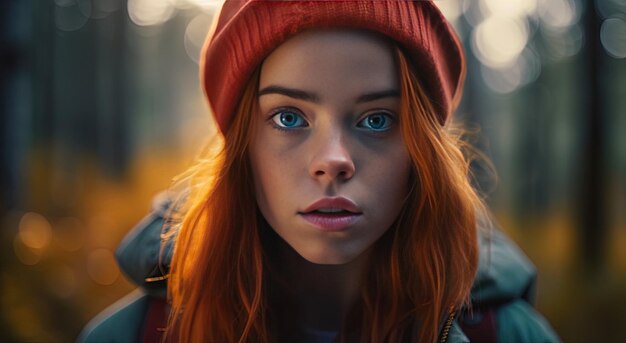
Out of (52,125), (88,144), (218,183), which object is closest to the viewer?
(218,183)

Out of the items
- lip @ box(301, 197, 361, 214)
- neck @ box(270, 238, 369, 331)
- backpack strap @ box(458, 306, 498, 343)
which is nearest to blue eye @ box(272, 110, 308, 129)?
lip @ box(301, 197, 361, 214)

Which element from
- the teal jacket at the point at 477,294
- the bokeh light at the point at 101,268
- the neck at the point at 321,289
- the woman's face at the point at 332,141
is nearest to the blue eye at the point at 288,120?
the woman's face at the point at 332,141

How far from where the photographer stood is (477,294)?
1058 millimetres

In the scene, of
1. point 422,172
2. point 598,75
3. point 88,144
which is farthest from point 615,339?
point 88,144

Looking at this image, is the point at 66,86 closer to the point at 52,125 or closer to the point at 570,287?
the point at 52,125

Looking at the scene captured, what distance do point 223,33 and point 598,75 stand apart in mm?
2839

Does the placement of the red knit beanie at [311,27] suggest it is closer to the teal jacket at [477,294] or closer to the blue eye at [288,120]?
the blue eye at [288,120]

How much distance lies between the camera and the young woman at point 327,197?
34.0 inches

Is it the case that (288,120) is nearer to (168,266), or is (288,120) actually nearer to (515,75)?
(168,266)

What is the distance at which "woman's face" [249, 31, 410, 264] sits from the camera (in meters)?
0.86

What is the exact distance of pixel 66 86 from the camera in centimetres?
398

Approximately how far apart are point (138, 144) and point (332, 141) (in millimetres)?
4096

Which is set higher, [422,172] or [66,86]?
[66,86]

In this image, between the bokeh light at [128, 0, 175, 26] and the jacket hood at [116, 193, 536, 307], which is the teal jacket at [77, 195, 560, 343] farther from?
the bokeh light at [128, 0, 175, 26]
